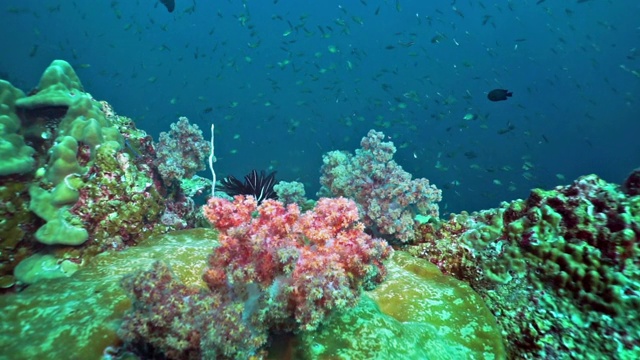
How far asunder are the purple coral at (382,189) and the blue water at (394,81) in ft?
124

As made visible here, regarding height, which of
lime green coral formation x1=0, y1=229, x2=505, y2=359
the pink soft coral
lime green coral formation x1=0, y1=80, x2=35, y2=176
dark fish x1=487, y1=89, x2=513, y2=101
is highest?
dark fish x1=487, y1=89, x2=513, y2=101

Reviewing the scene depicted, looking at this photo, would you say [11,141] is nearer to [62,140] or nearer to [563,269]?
[62,140]

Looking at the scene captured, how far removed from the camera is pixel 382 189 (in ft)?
21.7

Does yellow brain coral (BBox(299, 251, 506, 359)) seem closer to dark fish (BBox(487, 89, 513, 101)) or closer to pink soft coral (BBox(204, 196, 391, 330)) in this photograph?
pink soft coral (BBox(204, 196, 391, 330))

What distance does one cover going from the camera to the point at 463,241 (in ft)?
14.7

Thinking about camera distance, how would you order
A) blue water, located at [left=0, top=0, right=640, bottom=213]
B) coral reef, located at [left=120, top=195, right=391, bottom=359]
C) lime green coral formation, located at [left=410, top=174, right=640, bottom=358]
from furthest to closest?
blue water, located at [left=0, top=0, right=640, bottom=213] → lime green coral formation, located at [left=410, top=174, right=640, bottom=358] → coral reef, located at [left=120, top=195, right=391, bottom=359]

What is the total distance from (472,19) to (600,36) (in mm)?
27891

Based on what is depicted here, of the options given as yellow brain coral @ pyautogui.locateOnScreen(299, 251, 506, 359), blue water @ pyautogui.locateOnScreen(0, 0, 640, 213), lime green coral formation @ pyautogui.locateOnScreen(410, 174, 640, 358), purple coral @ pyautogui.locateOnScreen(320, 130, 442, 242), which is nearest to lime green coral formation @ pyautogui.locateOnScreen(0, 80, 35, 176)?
yellow brain coral @ pyautogui.locateOnScreen(299, 251, 506, 359)

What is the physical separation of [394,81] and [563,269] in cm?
8076

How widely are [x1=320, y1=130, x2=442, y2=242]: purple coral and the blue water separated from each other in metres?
37.9

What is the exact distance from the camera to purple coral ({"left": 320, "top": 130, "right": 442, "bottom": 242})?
6266mm

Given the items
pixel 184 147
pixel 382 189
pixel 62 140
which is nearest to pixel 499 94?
pixel 382 189

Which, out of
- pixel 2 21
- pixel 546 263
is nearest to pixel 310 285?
pixel 546 263

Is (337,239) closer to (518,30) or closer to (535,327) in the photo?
(535,327)
